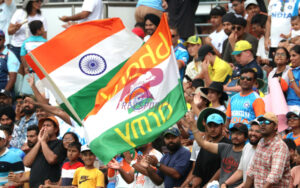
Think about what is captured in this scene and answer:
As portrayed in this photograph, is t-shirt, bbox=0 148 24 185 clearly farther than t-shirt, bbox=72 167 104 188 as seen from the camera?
Yes

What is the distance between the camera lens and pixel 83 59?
11.2 meters

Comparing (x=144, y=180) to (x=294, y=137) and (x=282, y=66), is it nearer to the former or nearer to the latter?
(x=294, y=137)

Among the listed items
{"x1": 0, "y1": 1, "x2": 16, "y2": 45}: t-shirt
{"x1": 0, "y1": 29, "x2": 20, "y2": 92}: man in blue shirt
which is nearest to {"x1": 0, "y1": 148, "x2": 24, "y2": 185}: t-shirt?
{"x1": 0, "y1": 29, "x2": 20, "y2": 92}: man in blue shirt

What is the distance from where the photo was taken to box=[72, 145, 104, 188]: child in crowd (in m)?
12.1

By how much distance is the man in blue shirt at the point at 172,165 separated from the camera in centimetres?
1142

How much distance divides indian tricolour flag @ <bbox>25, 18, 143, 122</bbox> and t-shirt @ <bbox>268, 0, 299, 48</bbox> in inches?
188

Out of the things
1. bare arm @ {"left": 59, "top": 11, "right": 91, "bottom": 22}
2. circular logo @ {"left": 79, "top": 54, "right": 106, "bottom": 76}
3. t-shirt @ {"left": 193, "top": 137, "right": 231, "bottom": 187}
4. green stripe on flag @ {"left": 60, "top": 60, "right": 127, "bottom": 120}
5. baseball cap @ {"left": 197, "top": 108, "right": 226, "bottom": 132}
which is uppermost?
circular logo @ {"left": 79, "top": 54, "right": 106, "bottom": 76}

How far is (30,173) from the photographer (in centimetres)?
1305

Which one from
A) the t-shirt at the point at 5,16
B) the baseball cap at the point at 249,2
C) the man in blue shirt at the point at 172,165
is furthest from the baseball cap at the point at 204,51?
the t-shirt at the point at 5,16

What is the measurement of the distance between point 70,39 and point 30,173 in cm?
285

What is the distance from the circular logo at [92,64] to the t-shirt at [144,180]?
1633mm

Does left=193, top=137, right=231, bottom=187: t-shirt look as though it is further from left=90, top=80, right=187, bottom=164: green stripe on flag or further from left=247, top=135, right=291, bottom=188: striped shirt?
left=247, top=135, right=291, bottom=188: striped shirt

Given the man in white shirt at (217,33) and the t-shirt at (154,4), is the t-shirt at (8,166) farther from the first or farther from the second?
the t-shirt at (154,4)

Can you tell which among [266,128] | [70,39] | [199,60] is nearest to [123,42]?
[70,39]
